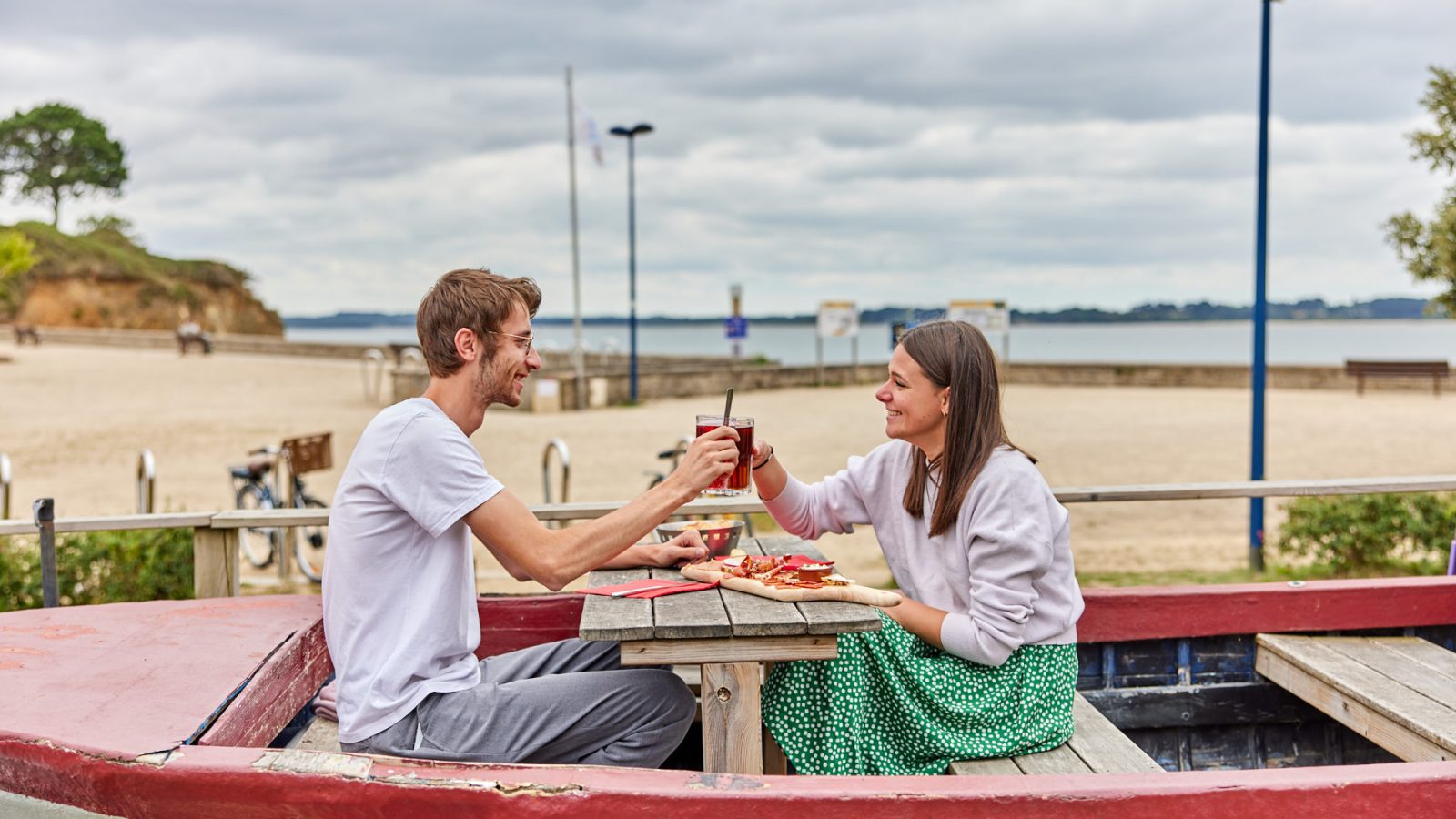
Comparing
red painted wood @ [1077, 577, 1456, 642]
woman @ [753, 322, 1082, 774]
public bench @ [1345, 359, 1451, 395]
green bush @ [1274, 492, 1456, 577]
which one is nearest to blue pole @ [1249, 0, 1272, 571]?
green bush @ [1274, 492, 1456, 577]

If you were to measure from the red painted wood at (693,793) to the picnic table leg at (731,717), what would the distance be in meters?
0.40

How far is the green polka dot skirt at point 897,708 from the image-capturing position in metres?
2.51

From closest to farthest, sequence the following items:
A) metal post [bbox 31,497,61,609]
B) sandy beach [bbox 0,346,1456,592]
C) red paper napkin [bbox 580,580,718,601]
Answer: red paper napkin [bbox 580,580,718,601]
metal post [bbox 31,497,61,609]
sandy beach [bbox 0,346,1456,592]

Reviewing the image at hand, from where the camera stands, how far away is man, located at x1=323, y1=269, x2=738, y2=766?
Result: 2.27 m

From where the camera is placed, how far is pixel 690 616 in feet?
7.70

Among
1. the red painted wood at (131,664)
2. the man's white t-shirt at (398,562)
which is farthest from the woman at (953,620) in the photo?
the red painted wood at (131,664)

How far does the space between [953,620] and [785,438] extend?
600 inches

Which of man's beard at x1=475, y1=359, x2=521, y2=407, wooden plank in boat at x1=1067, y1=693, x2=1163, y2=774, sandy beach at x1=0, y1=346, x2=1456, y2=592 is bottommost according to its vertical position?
sandy beach at x1=0, y1=346, x2=1456, y2=592

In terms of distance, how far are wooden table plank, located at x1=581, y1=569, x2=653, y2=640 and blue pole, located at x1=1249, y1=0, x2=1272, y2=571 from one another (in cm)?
758

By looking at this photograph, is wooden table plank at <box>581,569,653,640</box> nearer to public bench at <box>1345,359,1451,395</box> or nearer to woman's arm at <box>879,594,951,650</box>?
woman's arm at <box>879,594,951,650</box>

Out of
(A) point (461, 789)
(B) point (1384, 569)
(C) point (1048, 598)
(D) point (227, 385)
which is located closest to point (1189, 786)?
(C) point (1048, 598)

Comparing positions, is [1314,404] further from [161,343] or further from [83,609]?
[161,343]

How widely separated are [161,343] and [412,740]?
138 ft

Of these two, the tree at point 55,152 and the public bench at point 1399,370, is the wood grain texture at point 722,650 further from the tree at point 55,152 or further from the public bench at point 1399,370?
the tree at point 55,152
